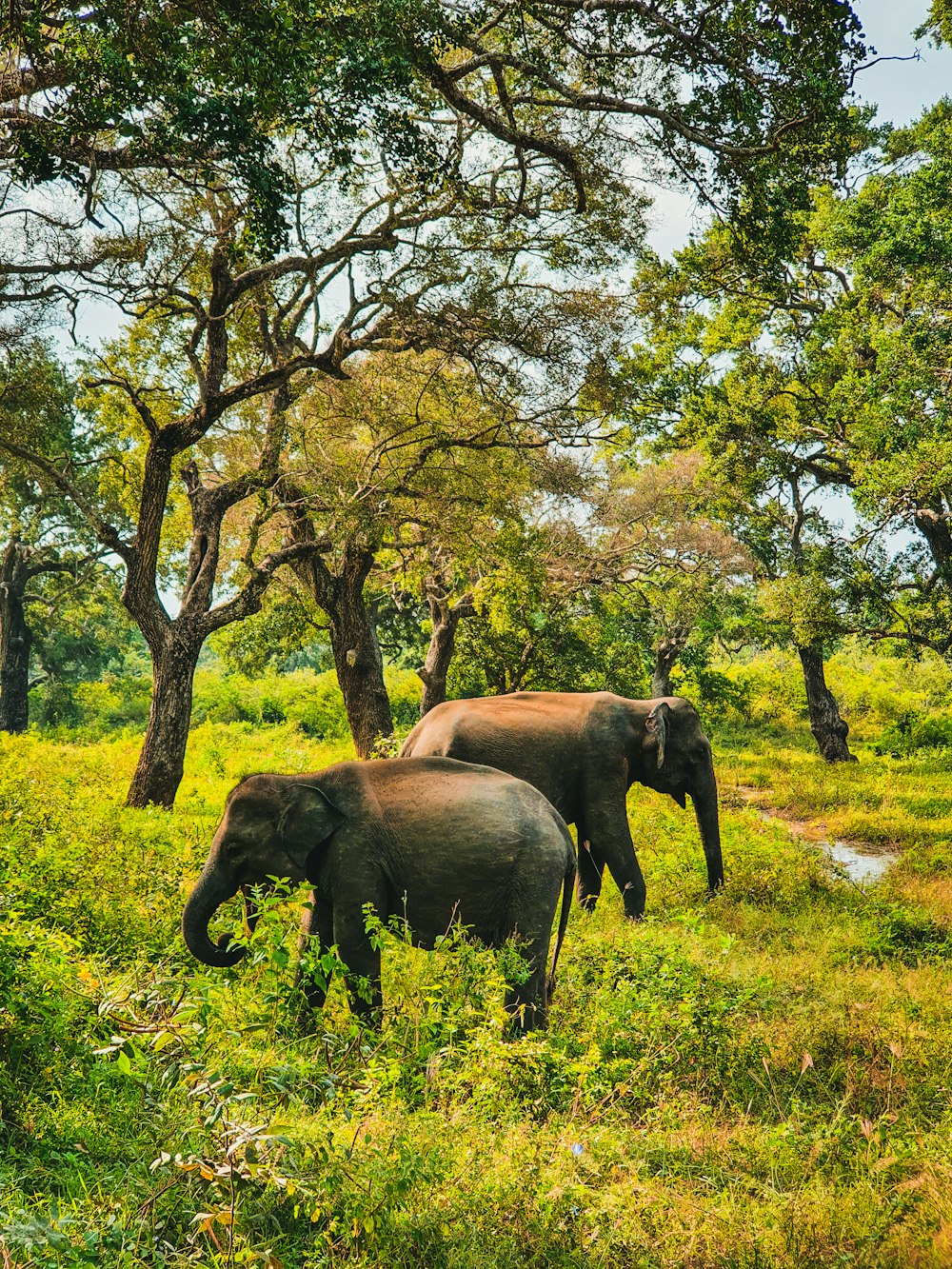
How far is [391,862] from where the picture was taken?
19.1 ft

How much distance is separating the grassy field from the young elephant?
1.39ft

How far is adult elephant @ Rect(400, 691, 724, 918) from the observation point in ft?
27.8

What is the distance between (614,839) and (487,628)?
1415 cm

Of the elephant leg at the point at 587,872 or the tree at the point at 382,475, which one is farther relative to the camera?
the tree at the point at 382,475

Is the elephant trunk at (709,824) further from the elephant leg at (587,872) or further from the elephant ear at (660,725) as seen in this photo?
the elephant leg at (587,872)

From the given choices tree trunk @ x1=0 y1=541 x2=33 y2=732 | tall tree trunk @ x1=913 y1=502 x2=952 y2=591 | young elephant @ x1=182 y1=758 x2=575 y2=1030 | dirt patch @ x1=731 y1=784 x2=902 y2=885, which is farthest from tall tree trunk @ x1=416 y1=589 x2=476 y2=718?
tree trunk @ x1=0 y1=541 x2=33 y2=732

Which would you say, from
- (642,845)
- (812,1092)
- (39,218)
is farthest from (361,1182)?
(39,218)

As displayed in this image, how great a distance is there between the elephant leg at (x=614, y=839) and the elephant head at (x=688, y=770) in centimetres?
61

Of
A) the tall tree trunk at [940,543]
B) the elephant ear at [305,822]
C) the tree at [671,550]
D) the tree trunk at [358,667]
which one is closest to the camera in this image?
the elephant ear at [305,822]

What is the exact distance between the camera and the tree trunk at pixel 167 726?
12.5 metres

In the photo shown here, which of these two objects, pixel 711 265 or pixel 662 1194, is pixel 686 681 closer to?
pixel 711 265

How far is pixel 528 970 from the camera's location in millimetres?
5070

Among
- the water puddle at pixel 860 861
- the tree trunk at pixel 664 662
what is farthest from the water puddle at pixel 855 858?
the tree trunk at pixel 664 662

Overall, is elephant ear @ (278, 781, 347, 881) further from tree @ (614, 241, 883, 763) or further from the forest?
tree @ (614, 241, 883, 763)
